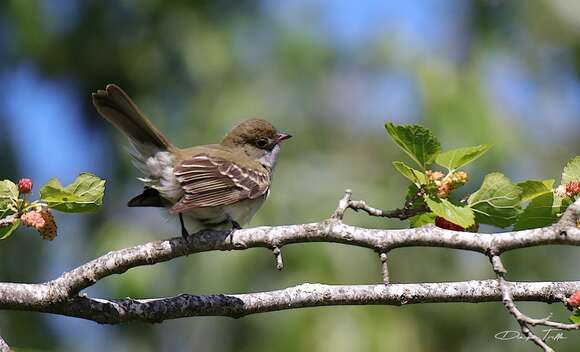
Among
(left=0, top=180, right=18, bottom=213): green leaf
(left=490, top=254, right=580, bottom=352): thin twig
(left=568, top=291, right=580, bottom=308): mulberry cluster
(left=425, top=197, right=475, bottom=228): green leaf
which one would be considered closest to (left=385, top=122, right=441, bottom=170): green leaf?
(left=425, top=197, right=475, bottom=228): green leaf

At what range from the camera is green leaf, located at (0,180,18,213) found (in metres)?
3.47

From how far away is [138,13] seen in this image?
12.1 meters

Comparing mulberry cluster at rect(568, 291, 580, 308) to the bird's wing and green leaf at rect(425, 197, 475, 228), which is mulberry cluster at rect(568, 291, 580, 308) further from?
the bird's wing

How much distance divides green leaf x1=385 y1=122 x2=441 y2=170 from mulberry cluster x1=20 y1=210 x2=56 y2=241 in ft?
4.38

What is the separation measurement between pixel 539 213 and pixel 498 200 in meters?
0.16

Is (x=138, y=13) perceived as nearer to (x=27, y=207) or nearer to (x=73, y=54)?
(x=73, y=54)

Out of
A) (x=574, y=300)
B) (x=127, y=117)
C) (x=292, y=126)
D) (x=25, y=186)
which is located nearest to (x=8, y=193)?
(x=25, y=186)

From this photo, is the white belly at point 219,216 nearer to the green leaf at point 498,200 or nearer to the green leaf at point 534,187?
the green leaf at point 498,200

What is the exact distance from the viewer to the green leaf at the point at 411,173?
3436 mm

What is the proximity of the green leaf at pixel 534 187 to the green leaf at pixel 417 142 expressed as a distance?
0.37 m

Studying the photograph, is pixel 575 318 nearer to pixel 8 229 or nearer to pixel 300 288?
pixel 300 288

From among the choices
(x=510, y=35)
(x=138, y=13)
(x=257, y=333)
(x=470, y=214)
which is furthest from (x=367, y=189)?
(x=470, y=214)

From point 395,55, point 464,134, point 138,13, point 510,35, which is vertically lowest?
point 464,134

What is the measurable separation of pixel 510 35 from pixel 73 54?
5.66 meters
